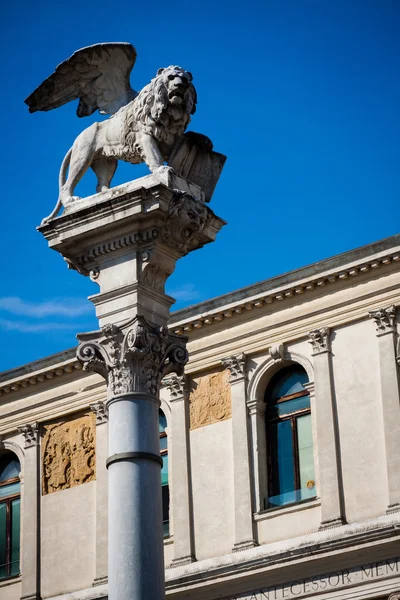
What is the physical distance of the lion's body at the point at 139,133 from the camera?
1397 centimetres

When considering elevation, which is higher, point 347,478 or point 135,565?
point 347,478

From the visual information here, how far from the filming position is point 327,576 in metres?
27.2

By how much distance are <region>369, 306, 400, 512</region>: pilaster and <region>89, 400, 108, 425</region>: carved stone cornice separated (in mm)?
6247

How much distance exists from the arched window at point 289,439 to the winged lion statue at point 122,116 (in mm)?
14619

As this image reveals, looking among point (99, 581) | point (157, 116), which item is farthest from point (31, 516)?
point (157, 116)

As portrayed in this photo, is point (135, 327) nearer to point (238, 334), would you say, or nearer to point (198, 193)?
point (198, 193)

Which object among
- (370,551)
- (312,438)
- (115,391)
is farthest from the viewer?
(312,438)

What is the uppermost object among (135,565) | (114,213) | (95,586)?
(95,586)

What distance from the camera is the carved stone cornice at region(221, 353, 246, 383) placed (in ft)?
97.4

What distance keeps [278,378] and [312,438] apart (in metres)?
1.54

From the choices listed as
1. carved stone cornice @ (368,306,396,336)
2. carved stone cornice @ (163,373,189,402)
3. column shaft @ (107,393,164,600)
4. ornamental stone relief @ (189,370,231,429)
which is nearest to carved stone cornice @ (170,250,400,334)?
carved stone cornice @ (368,306,396,336)

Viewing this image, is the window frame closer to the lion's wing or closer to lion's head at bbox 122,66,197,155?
the lion's wing

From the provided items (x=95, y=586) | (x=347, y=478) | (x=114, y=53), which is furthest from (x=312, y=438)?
(x=114, y=53)

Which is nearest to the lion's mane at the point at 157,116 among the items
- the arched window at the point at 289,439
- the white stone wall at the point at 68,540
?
the arched window at the point at 289,439
